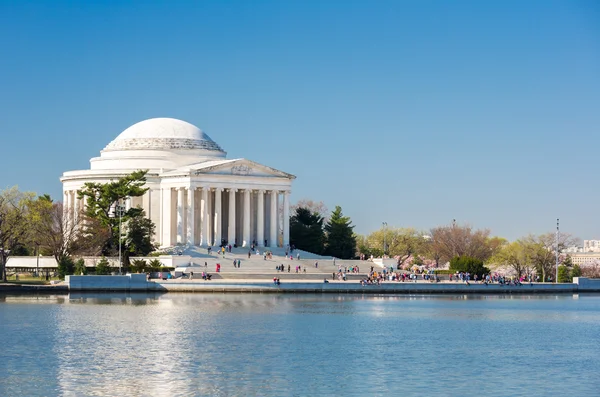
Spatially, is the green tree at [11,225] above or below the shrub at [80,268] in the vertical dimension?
above

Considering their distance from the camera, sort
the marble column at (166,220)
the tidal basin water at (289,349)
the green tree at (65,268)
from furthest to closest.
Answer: the marble column at (166,220), the green tree at (65,268), the tidal basin water at (289,349)

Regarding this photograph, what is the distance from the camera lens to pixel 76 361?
51000mm

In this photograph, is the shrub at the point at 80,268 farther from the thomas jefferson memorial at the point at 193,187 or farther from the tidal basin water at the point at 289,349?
the thomas jefferson memorial at the point at 193,187

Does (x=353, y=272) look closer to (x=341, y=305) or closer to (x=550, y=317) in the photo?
(x=341, y=305)

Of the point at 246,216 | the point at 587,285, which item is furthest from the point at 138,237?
the point at 587,285

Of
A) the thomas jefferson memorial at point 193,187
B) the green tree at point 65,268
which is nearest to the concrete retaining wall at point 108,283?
the green tree at point 65,268

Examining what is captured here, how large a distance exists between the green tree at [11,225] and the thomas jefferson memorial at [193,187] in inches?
411

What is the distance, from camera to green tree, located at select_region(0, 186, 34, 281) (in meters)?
105

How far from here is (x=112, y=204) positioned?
122 m

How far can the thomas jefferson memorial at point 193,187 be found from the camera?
130 m

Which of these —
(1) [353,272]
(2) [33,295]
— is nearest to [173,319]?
(2) [33,295]

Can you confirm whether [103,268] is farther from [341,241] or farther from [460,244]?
[460,244]

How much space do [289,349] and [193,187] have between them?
7345 centimetres

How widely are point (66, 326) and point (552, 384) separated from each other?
1144 inches
